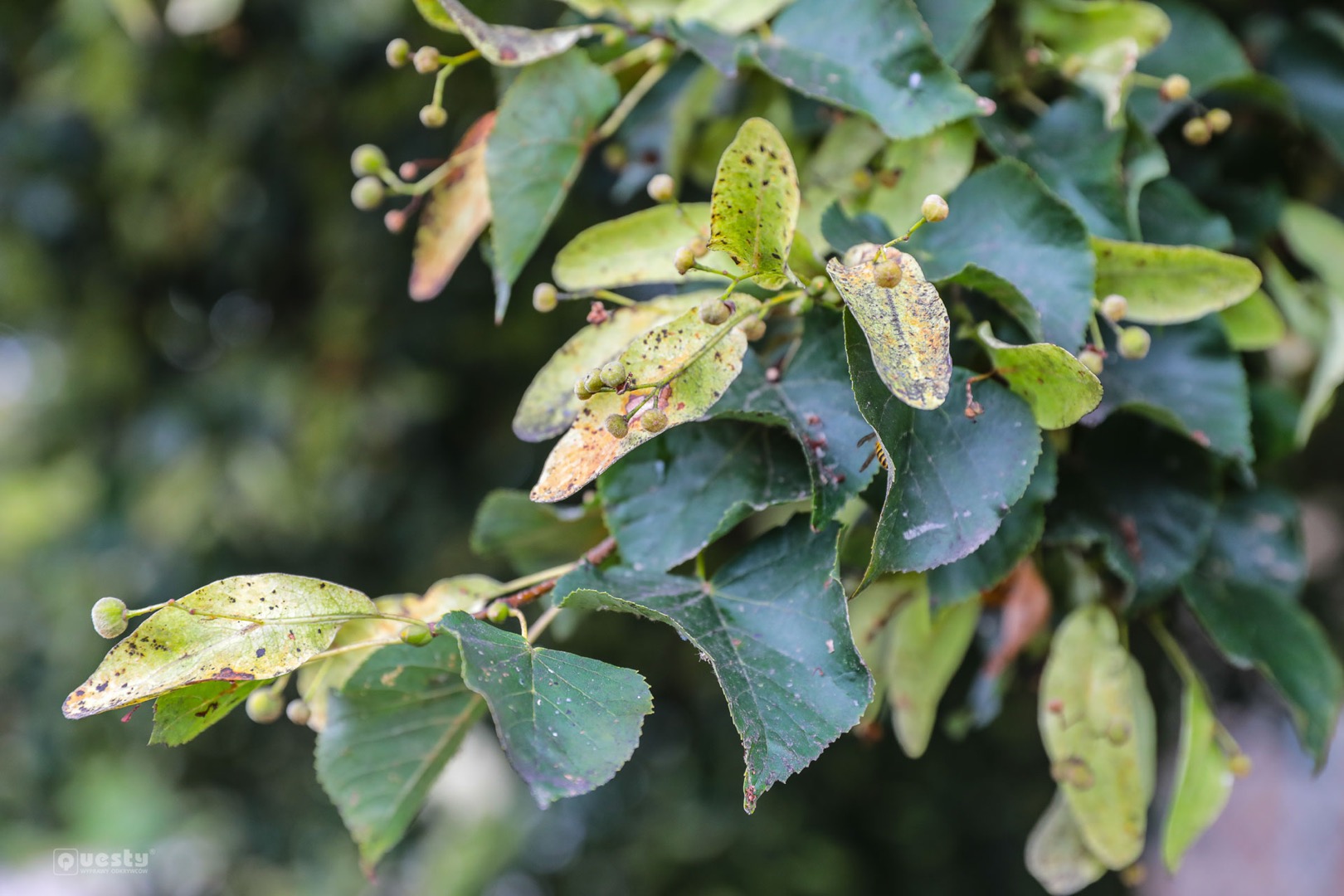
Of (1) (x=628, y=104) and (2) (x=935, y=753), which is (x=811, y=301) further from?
(2) (x=935, y=753)

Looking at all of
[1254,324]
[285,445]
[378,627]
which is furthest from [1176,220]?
[285,445]

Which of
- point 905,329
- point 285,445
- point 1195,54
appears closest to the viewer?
point 905,329

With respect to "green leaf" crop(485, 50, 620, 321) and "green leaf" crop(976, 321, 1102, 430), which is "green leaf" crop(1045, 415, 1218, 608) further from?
"green leaf" crop(485, 50, 620, 321)

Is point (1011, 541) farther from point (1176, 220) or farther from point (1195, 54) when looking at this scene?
point (1195, 54)

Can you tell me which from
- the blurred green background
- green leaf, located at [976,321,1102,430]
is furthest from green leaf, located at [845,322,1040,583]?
the blurred green background

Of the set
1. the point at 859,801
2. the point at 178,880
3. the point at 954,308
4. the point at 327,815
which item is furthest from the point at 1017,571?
the point at 178,880

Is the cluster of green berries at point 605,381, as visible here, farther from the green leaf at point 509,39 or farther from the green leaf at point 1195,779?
the green leaf at point 1195,779
